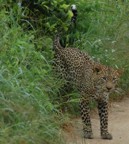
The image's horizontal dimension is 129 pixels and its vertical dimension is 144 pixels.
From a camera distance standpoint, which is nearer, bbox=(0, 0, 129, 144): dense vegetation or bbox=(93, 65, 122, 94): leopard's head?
bbox=(0, 0, 129, 144): dense vegetation

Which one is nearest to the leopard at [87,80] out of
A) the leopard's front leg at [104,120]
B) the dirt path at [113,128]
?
the leopard's front leg at [104,120]

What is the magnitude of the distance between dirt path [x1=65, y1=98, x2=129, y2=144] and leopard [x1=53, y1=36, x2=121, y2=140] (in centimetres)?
11

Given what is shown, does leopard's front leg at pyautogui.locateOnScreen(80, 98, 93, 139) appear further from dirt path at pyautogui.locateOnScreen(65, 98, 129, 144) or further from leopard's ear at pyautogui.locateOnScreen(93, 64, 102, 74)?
leopard's ear at pyautogui.locateOnScreen(93, 64, 102, 74)

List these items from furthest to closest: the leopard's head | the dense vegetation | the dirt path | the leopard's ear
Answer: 1. the leopard's ear
2. the leopard's head
3. the dirt path
4. the dense vegetation

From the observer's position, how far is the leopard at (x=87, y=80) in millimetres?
7492

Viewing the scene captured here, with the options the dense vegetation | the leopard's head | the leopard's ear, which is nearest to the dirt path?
the dense vegetation

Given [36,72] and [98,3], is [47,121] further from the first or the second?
[98,3]

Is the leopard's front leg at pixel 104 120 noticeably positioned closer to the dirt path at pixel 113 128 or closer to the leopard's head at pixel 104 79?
the dirt path at pixel 113 128

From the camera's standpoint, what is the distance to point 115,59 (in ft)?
32.4

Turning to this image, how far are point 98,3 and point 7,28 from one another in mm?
2695

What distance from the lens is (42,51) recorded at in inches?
330

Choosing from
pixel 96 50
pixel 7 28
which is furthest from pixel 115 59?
pixel 7 28

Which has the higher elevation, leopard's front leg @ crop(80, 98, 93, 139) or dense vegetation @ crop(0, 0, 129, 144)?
dense vegetation @ crop(0, 0, 129, 144)

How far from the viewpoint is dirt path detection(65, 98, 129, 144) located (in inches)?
276
